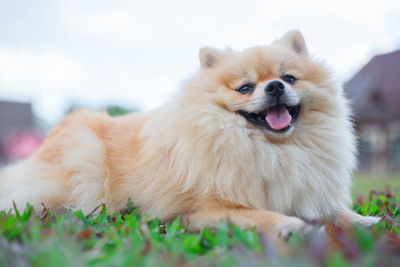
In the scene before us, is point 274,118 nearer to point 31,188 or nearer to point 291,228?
point 291,228

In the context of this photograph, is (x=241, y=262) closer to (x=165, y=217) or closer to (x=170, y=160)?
(x=165, y=217)

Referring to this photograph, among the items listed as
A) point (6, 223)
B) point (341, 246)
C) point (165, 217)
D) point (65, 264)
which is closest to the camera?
point (65, 264)

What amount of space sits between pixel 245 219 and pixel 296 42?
72.7 inches

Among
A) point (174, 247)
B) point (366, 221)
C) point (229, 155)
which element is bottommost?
point (366, 221)

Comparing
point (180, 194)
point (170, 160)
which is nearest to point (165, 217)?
point (180, 194)

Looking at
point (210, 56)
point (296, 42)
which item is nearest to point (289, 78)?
point (296, 42)

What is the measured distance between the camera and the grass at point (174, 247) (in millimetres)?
1402

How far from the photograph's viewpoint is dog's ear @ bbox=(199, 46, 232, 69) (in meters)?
3.19

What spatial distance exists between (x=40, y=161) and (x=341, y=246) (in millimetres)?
2741

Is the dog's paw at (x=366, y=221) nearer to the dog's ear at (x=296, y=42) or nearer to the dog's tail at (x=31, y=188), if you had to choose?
the dog's ear at (x=296, y=42)

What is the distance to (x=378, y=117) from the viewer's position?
62.5 feet

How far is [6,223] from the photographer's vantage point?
201cm

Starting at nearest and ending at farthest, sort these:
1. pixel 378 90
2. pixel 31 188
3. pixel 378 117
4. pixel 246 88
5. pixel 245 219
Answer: pixel 245 219
pixel 246 88
pixel 31 188
pixel 378 117
pixel 378 90

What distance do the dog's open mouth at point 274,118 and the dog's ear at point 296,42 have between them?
72cm
